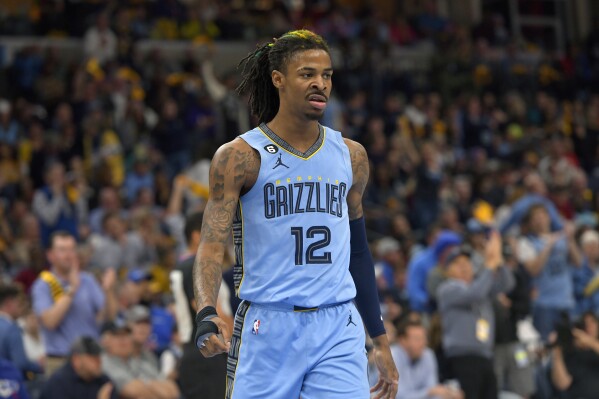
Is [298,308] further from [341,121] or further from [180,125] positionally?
[341,121]

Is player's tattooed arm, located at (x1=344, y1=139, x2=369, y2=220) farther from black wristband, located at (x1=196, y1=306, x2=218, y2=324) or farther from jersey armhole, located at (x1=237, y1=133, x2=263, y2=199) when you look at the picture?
black wristband, located at (x1=196, y1=306, x2=218, y2=324)

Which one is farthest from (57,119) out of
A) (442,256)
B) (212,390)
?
(212,390)

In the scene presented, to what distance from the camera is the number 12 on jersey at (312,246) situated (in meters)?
4.52

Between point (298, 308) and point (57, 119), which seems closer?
point (298, 308)

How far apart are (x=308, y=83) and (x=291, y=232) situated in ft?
2.17

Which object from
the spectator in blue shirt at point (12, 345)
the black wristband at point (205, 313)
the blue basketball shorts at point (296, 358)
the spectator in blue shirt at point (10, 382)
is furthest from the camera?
the spectator in blue shirt at point (12, 345)

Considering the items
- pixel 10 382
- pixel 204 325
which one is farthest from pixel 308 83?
pixel 10 382

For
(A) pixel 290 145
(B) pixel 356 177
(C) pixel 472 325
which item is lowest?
(C) pixel 472 325

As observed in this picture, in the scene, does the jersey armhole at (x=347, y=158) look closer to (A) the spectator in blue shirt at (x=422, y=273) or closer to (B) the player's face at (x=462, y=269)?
(B) the player's face at (x=462, y=269)

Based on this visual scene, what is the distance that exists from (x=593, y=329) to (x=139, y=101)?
→ 25.9 ft

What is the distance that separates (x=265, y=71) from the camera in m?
4.94

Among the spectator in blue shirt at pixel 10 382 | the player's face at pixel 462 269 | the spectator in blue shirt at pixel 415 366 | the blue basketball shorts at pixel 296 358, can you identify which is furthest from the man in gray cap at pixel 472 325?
the blue basketball shorts at pixel 296 358

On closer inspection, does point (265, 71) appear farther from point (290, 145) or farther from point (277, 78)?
point (290, 145)

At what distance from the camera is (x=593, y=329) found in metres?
10.7
